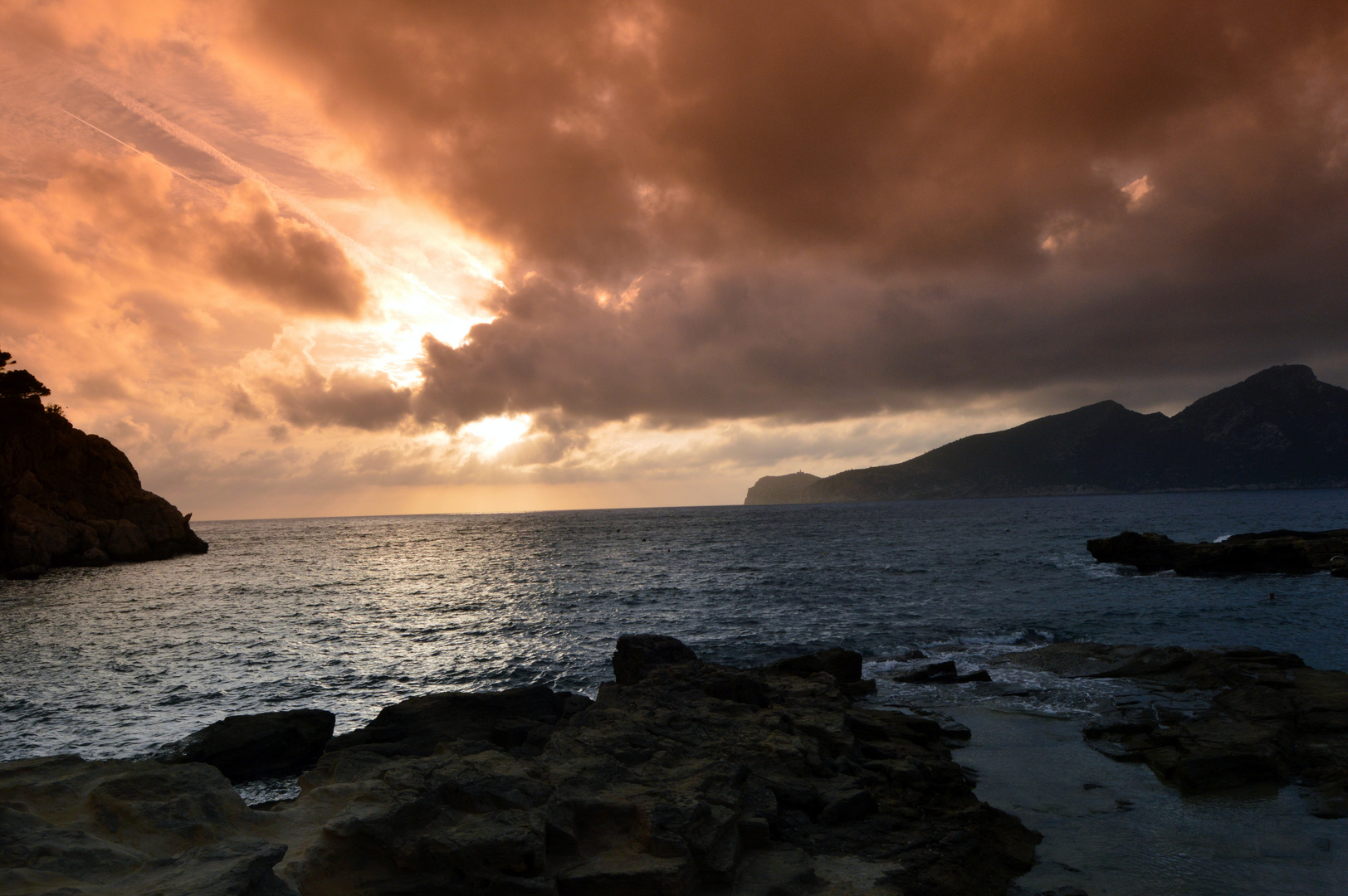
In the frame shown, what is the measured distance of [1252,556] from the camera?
53.0m

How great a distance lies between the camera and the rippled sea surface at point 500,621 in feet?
92.3

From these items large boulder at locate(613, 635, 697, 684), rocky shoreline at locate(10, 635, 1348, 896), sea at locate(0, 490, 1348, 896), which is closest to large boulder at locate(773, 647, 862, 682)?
sea at locate(0, 490, 1348, 896)

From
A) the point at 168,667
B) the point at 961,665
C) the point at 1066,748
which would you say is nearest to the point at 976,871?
the point at 1066,748

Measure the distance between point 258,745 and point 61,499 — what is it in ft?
330

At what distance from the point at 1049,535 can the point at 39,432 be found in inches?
5998

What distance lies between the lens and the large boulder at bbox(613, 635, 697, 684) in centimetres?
2312

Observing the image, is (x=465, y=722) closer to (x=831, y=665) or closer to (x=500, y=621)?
(x=831, y=665)

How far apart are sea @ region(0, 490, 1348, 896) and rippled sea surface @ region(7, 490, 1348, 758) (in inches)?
9.9

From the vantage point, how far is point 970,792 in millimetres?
14172

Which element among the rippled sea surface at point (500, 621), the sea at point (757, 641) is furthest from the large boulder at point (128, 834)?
the rippled sea surface at point (500, 621)

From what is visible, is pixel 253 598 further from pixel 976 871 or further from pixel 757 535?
pixel 757 535

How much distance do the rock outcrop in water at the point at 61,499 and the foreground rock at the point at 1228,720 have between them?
107652 mm

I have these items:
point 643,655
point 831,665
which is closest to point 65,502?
point 643,655

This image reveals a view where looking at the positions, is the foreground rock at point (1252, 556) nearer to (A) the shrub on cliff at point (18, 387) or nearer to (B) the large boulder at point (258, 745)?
(B) the large boulder at point (258, 745)
